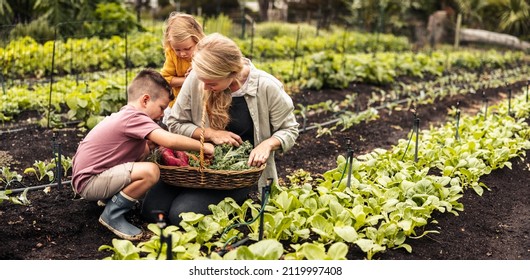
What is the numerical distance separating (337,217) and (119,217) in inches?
47.3

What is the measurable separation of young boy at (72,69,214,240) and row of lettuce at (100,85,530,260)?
0.81 feet

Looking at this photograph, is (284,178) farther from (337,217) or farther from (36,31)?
(36,31)

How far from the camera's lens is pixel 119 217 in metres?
3.36

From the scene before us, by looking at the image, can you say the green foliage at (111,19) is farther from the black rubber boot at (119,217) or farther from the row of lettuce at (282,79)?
the black rubber boot at (119,217)

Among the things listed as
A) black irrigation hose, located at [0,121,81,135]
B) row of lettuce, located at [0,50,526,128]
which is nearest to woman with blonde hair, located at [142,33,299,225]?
row of lettuce, located at [0,50,526,128]

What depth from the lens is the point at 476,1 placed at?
1983 centimetres

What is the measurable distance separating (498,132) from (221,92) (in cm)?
267

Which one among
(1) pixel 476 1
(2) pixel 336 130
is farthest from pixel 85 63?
(1) pixel 476 1

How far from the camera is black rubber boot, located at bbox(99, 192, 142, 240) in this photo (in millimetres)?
3326

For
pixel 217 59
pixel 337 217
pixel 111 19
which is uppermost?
pixel 217 59

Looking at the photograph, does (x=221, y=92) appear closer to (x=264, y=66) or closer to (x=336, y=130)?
(x=336, y=130)

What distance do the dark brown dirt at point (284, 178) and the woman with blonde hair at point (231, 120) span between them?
33 cm

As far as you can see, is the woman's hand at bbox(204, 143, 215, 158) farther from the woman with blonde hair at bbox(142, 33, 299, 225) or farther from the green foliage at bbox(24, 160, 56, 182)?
the green foliage at bbox(24, 160, 56, 182)

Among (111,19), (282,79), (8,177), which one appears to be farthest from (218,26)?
(8,177)
